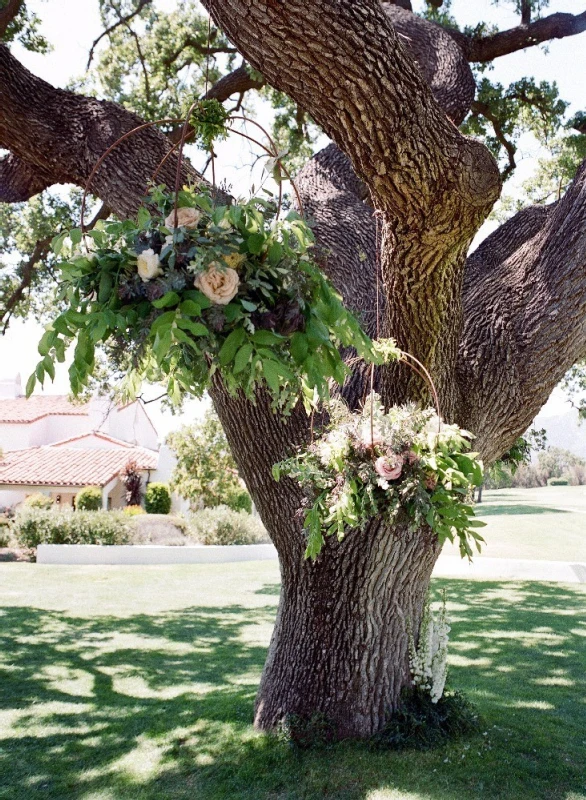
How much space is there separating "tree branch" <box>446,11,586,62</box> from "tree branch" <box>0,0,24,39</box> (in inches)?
186

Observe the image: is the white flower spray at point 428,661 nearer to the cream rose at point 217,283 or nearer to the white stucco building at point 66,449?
the cream rose at point 217,283

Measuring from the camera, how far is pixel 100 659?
7.59 metres

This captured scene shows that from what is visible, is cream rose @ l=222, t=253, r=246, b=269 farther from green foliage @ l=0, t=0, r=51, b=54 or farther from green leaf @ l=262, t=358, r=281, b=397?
green foliage @ l=0, t=0, r=51, b=54

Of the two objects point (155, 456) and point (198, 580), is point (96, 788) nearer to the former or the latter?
point (198, 580)

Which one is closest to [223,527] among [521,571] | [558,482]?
[521,571]

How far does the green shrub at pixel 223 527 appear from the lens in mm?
18047

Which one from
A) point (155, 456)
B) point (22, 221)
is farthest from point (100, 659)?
point (155, 456)

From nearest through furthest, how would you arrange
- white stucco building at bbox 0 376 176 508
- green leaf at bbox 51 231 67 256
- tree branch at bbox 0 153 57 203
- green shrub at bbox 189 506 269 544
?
green leaf at bbox 51 231 67 256 → tree branch at bbox 0 153 57 203 → green shrub at bbox 189 506 269 544 → white stucco building at bbox 0 376 176 508

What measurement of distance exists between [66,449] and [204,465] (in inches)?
371

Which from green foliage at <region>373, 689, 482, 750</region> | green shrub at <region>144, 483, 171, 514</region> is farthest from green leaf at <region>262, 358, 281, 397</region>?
green shrub at <region>144, 483, 171, 514</region>

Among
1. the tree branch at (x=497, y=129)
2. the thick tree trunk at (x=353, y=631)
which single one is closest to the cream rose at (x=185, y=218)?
the thick tree trunk at (x=353, y=631)

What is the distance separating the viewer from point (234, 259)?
200 cm

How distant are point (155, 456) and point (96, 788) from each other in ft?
74.7

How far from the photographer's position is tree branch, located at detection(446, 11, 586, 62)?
7.23 m
